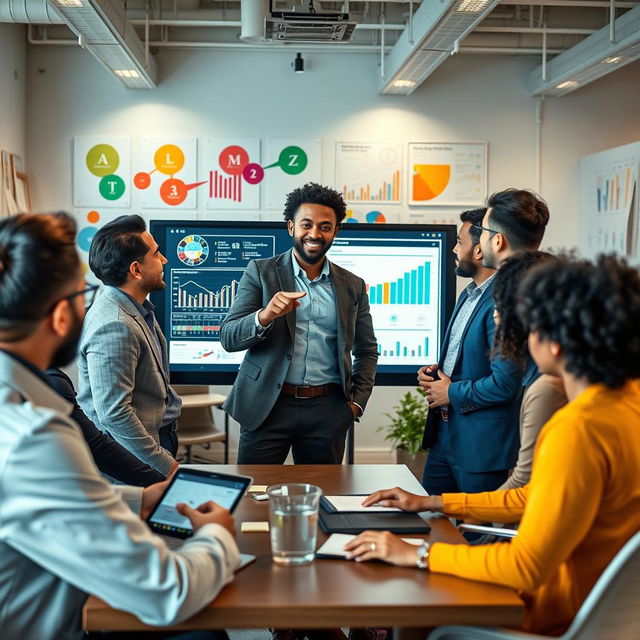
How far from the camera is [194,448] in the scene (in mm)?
6156

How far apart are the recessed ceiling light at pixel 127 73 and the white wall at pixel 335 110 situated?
0.42 meters

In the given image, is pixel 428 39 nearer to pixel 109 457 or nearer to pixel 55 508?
pixel 109 457

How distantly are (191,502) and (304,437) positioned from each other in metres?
1.55

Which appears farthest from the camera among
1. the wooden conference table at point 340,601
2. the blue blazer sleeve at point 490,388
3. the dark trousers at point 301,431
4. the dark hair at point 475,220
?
the dark trousers at point 301,431

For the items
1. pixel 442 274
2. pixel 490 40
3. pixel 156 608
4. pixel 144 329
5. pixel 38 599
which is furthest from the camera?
pixel 490 40

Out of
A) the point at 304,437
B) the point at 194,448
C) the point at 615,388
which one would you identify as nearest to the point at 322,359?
the point at 304,437

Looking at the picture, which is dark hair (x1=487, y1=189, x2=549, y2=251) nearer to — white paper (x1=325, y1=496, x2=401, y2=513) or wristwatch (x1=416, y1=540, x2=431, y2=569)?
white paper (x1=325, y1=496, x2=401, y2=513)

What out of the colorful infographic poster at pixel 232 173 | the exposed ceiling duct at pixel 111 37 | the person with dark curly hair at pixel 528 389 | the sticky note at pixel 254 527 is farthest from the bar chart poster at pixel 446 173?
the sticky note at pixel 254 527

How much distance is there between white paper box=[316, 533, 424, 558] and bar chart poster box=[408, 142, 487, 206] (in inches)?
181

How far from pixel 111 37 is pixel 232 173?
59.8 inches

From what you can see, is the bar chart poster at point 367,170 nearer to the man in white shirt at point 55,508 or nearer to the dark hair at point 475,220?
the dark hair at point 475,220

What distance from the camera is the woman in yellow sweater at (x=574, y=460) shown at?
4.41 ft

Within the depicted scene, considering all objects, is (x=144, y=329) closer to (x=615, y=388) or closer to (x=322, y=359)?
(x=322, y=359)

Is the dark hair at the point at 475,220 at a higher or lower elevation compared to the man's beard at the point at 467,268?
higher
